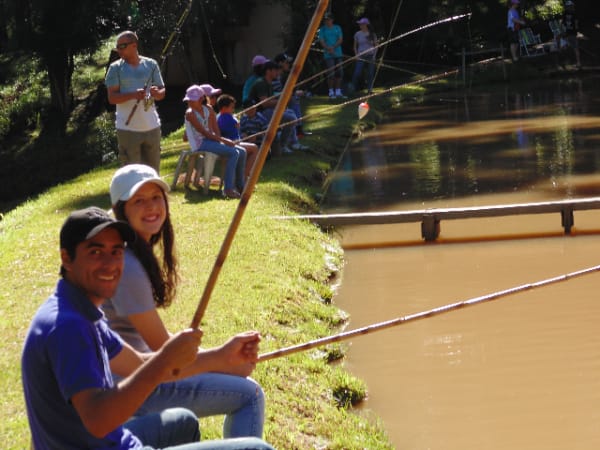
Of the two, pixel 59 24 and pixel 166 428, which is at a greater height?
pixel 59 24

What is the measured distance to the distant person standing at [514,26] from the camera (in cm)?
2589

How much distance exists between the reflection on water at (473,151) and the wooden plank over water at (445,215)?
4.55ft

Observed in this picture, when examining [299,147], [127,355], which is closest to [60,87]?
[299,147]

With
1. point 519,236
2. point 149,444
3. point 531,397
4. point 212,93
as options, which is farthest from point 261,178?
point 149,444

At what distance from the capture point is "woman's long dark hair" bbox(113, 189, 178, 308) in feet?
12.5

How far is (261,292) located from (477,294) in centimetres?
182

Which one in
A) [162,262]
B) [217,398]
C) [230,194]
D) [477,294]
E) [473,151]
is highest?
[162,262]

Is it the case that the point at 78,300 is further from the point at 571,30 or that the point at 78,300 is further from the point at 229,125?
the point at 571,30

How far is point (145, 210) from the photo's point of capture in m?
4.04

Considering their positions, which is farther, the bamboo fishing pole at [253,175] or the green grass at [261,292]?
the green grass at [261,292]

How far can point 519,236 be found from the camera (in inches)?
396

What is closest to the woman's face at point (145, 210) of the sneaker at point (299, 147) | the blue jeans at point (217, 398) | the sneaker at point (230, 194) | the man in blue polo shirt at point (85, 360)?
the blue jeans at point (217, 398)

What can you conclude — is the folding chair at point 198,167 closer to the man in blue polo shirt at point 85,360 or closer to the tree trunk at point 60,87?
the man in blue polo shirt at point 85,360

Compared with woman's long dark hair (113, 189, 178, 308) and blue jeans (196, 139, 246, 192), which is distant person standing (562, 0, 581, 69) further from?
woman's long dark hair (113, 189, 178, 308)
